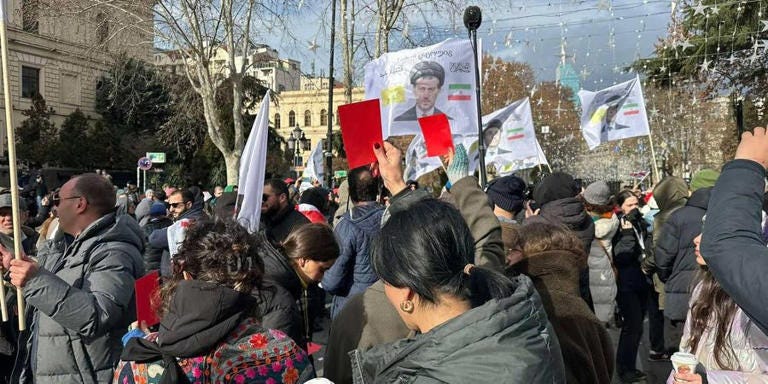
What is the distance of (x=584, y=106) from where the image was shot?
447 inches

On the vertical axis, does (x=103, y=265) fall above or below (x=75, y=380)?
above

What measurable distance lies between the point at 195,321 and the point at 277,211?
317 centimetres

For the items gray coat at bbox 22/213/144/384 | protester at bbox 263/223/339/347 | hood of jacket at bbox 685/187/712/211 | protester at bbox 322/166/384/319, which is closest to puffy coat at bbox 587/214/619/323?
hood of jacket at bbox 685/187/712/211

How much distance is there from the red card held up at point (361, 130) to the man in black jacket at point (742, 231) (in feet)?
9.59

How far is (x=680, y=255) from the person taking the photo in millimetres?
5293

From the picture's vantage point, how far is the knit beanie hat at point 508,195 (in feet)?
14.5

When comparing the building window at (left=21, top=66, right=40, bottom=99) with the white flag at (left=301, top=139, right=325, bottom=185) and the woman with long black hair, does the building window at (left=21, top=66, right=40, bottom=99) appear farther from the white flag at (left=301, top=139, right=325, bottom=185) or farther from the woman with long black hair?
the woman with long black hair

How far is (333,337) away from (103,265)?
4.09 ft

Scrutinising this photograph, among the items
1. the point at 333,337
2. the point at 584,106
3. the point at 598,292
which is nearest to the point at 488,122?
the point at 584,106

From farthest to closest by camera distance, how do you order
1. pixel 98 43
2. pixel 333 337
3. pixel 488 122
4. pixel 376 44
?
1. pixel 98 43
2. pixel 376 44
3. pixel 488 122
4. pixel 333 337

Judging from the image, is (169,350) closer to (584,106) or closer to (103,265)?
(103,265)

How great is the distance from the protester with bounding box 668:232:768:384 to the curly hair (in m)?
1.51

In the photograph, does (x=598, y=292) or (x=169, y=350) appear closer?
(x=169, y=350)

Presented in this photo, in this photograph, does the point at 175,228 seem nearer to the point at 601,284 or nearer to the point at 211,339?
the point at 211,339
